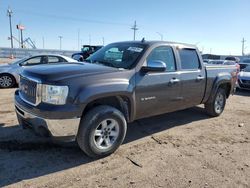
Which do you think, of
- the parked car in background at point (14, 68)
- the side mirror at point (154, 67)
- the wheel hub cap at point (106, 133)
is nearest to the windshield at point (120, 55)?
the side mirror at point (154, 67)

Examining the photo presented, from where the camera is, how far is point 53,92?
358 cm

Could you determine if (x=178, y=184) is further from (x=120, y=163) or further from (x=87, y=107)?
(x=87, y=107)

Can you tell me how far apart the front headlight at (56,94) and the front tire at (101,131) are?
478mm

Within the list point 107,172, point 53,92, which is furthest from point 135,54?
point 107,172

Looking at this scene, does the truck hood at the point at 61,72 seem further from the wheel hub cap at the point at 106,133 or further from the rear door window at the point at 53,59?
the rear door window at the point at 53,59

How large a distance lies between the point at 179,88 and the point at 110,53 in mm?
1610

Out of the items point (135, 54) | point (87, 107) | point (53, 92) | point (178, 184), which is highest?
point (135, 54)

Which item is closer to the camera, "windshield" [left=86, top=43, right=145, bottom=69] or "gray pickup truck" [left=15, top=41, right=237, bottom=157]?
"gray pickup truck" [left=15, top=41, right=237, bottom=157]

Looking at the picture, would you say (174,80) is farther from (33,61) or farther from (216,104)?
(33,61)

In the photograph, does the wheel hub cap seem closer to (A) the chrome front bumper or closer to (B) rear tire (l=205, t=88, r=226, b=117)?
(A) the chrome front bumper

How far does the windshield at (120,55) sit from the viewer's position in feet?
15.2

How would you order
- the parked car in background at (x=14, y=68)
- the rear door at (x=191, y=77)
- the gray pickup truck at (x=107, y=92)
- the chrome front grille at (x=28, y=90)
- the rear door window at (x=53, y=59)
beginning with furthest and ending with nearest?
1. the rear door window at (x=53, y=59)
2. the parked car in background at (x=14, y=68)
3. the rear door at (x=191, y=77)
4. the chrome front grille at (x=28, y=90)
5. the gray pickup truck at (x=107, y=92)

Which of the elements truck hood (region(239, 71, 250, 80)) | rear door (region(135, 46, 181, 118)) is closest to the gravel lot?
rear door (region(135, 46, 181, 118))

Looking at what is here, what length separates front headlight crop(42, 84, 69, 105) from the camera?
3.57 m
